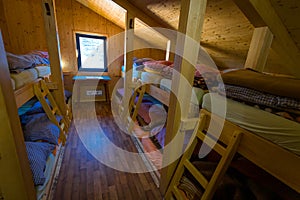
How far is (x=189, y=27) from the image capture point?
958 millimetres

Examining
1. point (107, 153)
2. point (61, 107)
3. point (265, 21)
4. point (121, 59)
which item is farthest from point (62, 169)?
point (121, 59)

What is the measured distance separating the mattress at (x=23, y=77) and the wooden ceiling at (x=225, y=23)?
1442 millimetres

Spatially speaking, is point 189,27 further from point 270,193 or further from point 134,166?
point 134,166

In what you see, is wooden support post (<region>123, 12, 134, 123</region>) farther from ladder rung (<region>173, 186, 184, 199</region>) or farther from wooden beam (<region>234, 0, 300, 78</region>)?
ladder rung (<region>173, 186, 184, 199</region>)

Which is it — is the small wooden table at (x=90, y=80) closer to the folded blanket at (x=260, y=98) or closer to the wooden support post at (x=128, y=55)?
the wooden support post at (x=128, y=55)

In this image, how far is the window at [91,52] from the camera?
3.80m

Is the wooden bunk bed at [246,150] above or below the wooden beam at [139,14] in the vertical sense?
below

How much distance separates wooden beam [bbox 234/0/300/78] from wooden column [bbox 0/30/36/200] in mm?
1742

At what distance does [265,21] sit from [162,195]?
194 centimetres

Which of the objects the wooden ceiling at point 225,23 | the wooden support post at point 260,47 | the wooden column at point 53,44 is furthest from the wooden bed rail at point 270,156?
the wooden column at point 53,44

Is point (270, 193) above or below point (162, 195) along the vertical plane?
above

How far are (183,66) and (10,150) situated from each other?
1163 mm

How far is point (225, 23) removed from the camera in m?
1.75

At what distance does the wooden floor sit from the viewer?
1.37 meters
